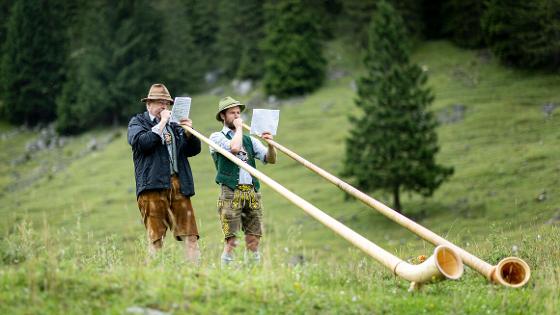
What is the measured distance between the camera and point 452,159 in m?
37.7

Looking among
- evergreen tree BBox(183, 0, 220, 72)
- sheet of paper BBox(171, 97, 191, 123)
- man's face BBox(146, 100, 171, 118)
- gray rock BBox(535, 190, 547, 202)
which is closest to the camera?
sheet of paper BBox(171, 97, 191, 123)

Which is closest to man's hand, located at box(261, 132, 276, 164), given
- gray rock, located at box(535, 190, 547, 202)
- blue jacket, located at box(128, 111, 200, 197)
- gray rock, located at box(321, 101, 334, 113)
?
blue jacket, located at box(128, 111, 200, 197)

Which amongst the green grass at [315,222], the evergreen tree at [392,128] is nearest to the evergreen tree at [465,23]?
the green grass at [315,222]

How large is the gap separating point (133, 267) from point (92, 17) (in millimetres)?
64685

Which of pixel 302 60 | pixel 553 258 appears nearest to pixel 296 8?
pixel 302 60

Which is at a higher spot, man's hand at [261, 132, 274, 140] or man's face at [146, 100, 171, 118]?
man's face at [146, 100, 171, 118]

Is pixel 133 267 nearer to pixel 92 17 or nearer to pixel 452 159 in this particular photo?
pixel 452 159

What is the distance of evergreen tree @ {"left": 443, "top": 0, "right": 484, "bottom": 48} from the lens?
57344 millimetres

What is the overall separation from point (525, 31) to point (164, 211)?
1847 inches

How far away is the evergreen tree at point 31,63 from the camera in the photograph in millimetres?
72312

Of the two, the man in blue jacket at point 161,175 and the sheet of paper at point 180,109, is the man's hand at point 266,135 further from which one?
the sheet of paper at point 180,109

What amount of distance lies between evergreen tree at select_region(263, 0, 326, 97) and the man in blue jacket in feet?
157

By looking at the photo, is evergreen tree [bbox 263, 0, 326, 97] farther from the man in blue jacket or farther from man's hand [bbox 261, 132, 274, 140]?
the man in blue jacket

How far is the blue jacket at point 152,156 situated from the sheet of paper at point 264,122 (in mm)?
849
